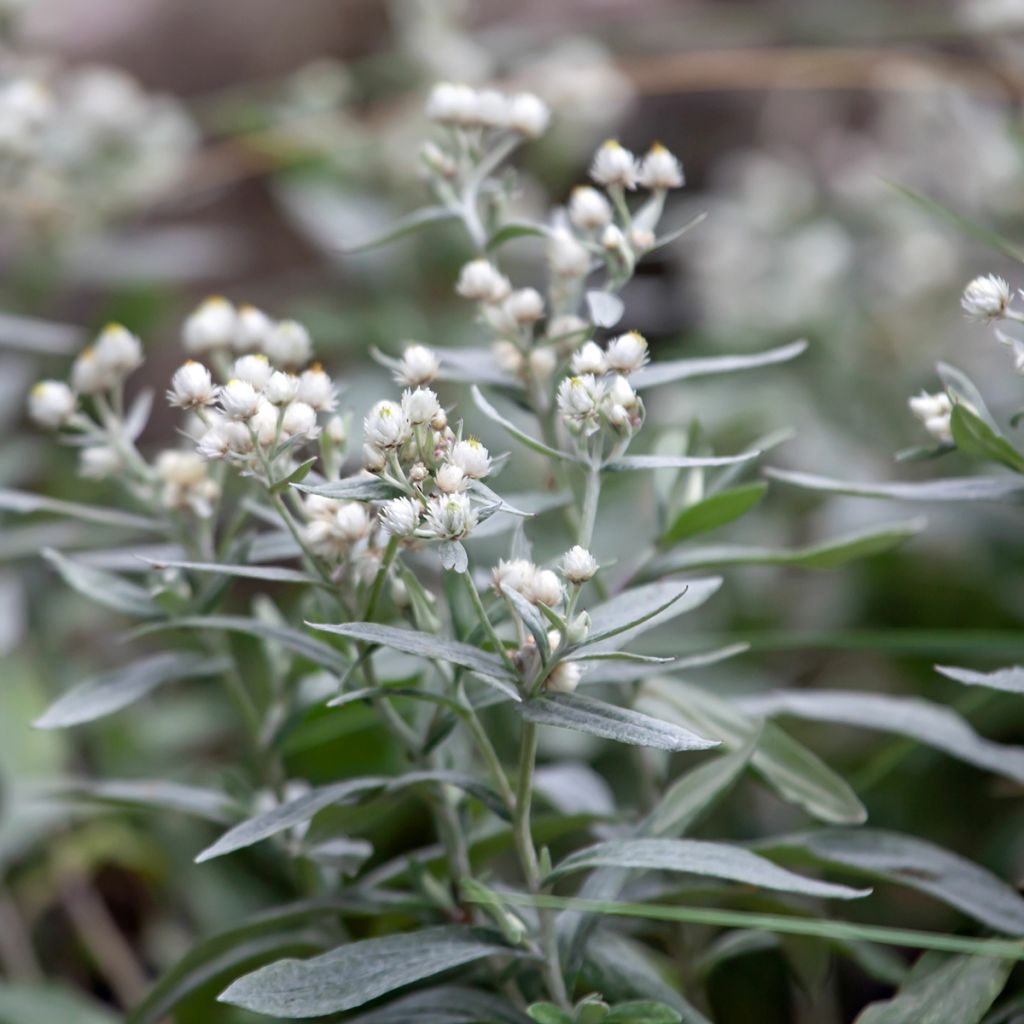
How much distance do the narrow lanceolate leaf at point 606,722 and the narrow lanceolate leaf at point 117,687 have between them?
26 cm

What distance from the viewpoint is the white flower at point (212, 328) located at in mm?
695

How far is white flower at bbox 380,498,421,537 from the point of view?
494 millimetres

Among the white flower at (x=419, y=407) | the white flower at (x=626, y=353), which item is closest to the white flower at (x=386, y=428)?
the white flower at (x=419, y=407)

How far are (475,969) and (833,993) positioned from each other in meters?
0.47

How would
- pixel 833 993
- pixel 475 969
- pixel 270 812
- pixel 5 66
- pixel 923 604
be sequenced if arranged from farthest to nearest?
pixel 5 66 < pixel 923 604 < pixel 833 993 < pixel 475 969 < pixel 270 812

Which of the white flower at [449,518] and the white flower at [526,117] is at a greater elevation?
the white flower at [526,117]

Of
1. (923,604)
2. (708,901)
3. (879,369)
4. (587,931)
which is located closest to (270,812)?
(587,931)

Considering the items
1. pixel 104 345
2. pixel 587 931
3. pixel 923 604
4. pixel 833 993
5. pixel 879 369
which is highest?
pixel 104 345

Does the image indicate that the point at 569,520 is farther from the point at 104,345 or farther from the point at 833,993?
the point at 833,993

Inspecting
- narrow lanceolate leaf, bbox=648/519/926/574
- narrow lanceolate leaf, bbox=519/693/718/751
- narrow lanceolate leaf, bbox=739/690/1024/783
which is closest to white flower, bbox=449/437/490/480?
narrow lanceolate leaf, bbox=519/693/718/751

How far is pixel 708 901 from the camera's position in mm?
720

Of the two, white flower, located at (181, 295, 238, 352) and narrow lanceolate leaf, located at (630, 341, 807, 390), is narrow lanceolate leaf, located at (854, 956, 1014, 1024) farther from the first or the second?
white flower, located at (181, 295, 238, 352)

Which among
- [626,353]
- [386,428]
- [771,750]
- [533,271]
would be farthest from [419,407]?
[533,271]

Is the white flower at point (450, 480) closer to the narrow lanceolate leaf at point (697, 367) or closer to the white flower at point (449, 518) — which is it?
the white flower at point (449, 518)
